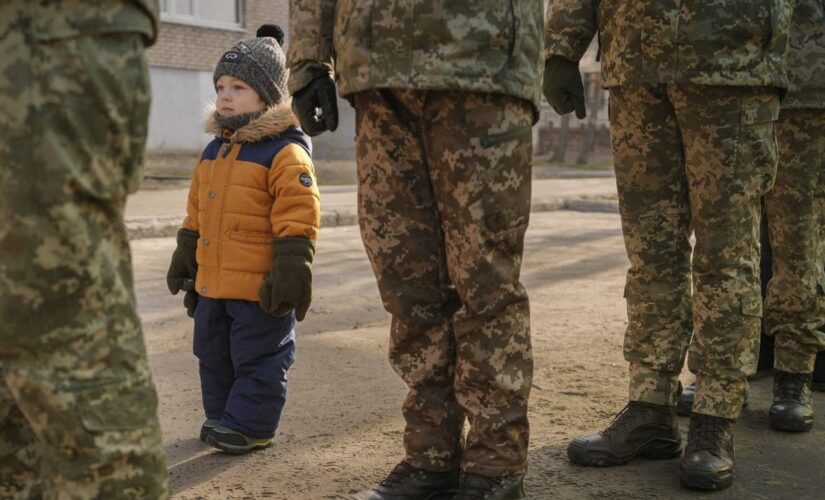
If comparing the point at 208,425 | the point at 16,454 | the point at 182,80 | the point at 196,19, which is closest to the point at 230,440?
the point at 208,425

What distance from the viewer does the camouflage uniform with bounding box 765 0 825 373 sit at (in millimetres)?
3838

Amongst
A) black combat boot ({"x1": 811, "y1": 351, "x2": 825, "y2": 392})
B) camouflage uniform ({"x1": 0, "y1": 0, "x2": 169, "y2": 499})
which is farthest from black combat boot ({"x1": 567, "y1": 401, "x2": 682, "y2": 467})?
camouflage uniform ({"x1": 0, "y1": 0, "x2": 169, "y2": 499})

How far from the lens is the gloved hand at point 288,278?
10.8 ft

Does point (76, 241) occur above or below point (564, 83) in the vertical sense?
below

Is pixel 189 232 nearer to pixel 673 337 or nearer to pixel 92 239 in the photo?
pixel 673 337

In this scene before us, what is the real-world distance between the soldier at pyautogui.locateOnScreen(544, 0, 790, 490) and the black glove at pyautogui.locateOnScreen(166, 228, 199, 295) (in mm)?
1272

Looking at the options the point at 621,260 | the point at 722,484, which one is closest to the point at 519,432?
the point at 722,484

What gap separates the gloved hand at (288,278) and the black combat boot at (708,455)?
48.6 inches

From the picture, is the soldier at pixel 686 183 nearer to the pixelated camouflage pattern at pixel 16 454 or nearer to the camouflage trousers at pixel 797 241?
the camouflage trousers at pixel 797 241

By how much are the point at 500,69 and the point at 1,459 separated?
143 cm

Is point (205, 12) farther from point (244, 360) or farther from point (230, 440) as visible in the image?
point (230, 440)

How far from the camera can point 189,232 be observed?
3.63 m

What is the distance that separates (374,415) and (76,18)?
2364 mm

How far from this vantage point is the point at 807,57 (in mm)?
3865
